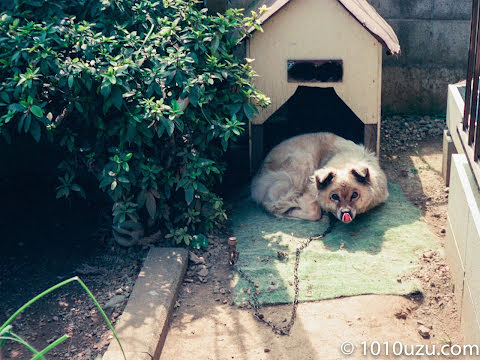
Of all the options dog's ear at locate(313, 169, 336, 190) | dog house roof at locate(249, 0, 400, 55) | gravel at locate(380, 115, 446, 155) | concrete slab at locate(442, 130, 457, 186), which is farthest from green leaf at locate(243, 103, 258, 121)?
gravel at locate(380, 115, 446, 155)

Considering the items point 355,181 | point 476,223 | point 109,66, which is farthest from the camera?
point 355,181

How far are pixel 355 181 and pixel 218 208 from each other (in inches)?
55.5

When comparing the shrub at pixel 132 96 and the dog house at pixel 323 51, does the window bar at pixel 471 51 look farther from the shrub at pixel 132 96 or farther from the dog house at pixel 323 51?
the shrub at pixel 132 96

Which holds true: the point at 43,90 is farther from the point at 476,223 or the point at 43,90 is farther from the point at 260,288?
the point at 476,223

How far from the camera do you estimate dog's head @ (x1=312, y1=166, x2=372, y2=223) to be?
6051 mm

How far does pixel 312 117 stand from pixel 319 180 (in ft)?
7.21

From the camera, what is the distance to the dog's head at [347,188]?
6.05 meters

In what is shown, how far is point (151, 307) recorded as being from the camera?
14.9 ft

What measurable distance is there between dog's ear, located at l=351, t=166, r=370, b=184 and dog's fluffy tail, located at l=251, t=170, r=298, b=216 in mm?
724

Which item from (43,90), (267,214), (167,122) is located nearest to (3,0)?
(43,90)

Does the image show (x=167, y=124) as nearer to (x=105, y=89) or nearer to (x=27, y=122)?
(x=105, y=89)

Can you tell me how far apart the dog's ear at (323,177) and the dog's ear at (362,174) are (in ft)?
0.71

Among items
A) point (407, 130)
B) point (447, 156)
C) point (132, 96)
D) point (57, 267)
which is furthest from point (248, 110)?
point (407, 130)

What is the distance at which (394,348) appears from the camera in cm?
424
